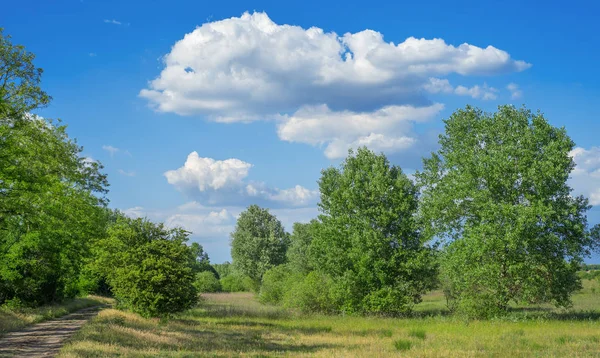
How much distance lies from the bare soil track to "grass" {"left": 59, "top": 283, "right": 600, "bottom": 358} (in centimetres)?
99

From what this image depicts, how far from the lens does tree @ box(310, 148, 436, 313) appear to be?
43.3m

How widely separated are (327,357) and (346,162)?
2880 cm

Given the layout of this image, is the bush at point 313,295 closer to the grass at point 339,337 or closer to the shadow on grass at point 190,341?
the grass at point 339,337

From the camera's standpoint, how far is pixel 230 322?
38.2 m

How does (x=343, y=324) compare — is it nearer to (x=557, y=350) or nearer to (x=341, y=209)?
(x=341, y=209)

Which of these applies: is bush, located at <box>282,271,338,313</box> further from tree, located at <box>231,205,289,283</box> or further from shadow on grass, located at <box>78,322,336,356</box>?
tree, located at <box>231,205,289,283</box>

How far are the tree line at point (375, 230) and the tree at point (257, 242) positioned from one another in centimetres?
4176

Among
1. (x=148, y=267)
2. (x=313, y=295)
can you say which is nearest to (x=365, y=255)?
(x=313, y=295)

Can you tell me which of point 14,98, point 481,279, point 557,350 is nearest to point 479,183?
point 481,279

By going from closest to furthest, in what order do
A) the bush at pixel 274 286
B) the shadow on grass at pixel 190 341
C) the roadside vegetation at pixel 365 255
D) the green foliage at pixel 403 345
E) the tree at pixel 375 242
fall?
the shadow on grass at pixel 190 341
the green foliage at pixel 403 345
the roadside vegetation at pixel 365 255
the tree at pixel 375 242
the bush at pixel 274 286

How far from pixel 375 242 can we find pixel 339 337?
14790 mm

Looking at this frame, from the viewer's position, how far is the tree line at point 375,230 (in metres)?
33.2

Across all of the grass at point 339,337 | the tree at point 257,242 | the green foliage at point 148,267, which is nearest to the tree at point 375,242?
the grass at point 339,337

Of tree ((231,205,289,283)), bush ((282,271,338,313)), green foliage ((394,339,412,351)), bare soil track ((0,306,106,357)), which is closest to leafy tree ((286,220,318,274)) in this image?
tree ((231,205,289,283))
